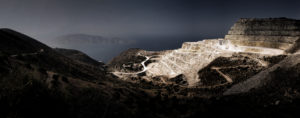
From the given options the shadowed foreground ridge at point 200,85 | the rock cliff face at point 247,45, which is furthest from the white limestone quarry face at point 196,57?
the shadowed foreground ridge at point 200,85

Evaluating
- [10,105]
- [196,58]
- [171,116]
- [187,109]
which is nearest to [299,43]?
[196,58]

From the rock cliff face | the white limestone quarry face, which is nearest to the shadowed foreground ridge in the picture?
the rock cliff face

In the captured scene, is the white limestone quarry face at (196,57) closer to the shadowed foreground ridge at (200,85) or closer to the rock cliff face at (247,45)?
the rock cliff face at (247,45)

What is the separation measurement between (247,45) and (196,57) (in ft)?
47.2

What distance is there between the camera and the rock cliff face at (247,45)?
34.9m

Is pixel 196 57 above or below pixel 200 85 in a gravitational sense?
above

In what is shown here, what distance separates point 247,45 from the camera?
139ft

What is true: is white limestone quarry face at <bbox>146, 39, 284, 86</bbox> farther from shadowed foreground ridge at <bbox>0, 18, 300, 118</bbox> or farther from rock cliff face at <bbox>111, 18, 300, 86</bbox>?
shadowed foreground ridge at <bbox>0, 18, 300, 118</bbox>

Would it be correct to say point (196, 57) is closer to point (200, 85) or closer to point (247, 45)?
point (247, 45)

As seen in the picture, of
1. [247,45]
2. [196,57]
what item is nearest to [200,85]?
[196,57]

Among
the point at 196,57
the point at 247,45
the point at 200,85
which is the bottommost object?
the point at 200,85

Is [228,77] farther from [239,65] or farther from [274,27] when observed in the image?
[274,27]

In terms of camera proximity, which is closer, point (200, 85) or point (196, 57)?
point (200, 85)

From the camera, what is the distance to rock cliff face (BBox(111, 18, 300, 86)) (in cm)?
3487
